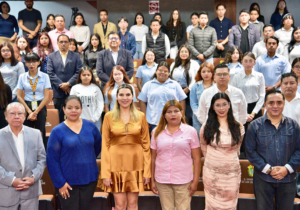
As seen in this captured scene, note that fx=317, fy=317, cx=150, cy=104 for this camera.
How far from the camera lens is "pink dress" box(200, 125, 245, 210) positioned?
8.23 feet

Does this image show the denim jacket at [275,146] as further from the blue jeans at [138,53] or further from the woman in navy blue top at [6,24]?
the woman in navy blue top at [6,24]

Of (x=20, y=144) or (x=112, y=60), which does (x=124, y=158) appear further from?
(x=112, y=60)

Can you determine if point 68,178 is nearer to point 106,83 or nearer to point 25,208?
point 25,208

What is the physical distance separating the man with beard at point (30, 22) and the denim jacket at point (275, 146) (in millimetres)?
5416

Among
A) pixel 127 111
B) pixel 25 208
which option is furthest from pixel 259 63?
pixel 25 208

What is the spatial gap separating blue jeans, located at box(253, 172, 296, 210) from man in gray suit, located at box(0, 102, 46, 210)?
71.3 inches

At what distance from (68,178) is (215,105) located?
132 centimetres

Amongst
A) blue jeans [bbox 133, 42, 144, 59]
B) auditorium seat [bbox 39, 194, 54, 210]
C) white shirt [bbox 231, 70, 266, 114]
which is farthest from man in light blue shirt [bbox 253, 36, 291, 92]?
auditorium seat [bbox 39, 194, 54, 210]

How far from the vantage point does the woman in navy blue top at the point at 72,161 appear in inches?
98.7

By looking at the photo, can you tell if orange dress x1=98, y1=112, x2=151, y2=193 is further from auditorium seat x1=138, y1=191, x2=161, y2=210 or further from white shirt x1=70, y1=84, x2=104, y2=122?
white shirt x1=70, y1=84, x2=104, y2=122

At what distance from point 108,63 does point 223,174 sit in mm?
2310

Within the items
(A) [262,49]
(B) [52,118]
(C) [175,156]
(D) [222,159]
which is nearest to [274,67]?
(A) [262,49]

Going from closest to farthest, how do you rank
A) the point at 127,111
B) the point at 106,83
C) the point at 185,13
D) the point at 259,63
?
the point at 127,111, the point at 106,83, the point at 259,63, the point at 185,13

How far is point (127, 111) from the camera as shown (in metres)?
2.72
